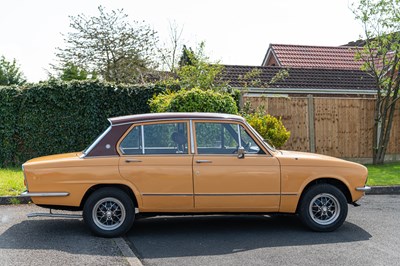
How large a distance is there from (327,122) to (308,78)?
7259 mm

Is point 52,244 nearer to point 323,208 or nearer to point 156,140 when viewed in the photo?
point 156,140

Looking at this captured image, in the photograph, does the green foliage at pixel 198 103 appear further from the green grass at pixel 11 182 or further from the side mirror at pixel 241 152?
the side mirror at pixel 241 152

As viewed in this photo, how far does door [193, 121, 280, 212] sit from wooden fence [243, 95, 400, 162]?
7006 mm

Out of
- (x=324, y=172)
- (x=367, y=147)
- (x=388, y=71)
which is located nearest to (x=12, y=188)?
(x=324, y=172)

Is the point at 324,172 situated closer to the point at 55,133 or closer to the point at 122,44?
the point at 55,133

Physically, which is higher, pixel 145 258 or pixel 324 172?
pixel 324 172

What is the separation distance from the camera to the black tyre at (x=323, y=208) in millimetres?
6871

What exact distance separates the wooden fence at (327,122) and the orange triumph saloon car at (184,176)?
6.95 meters

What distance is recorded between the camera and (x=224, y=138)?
22.7 feet

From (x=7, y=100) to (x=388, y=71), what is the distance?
11888 millimetres

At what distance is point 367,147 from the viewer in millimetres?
14812

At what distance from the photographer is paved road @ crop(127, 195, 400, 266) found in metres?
5.58

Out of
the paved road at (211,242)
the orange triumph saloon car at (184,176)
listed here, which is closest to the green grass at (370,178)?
the paved road at (211,242)

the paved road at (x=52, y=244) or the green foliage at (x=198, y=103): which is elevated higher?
the green foliage at (x=198, y=103)
